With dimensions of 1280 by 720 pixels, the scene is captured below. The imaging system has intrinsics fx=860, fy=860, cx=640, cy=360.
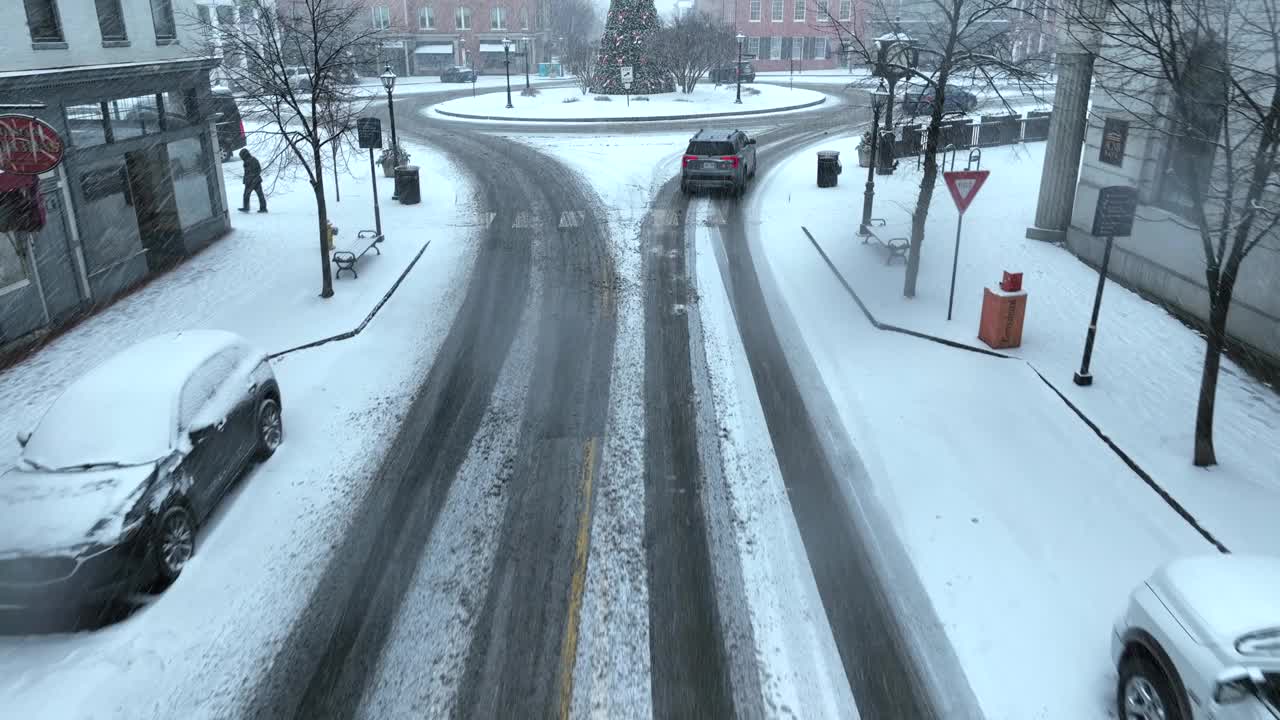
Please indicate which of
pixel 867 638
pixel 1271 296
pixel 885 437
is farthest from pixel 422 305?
pixel 1271 296

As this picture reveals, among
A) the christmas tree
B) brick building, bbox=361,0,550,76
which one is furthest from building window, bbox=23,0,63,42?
brick building, bbox=361,0,550,76

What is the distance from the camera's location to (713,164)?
947 inches

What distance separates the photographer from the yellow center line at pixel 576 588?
6.73m

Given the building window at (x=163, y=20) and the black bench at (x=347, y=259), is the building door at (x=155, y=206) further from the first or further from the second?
the black bench at (x=347, y=259)

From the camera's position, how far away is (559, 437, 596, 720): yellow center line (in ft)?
22.1

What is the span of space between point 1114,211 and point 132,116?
17836 millimetres

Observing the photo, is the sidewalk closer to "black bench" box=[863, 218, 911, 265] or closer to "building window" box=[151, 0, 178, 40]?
"black bench" box=[863, 218, 911, 265]

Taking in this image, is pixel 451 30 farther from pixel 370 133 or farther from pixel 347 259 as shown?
pixel 347 259

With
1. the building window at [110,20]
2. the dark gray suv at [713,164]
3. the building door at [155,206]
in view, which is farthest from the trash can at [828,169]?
the building window at [110,20]

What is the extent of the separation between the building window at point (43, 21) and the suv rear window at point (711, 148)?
48.6 ft

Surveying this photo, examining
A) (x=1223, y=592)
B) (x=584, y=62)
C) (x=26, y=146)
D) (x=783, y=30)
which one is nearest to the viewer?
(x=1223, y=592)

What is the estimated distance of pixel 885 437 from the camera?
10.8m

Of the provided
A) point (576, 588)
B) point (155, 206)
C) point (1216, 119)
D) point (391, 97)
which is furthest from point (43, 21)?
point (1216, 119)

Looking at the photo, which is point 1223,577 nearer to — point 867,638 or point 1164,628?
point 1164,628
